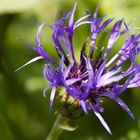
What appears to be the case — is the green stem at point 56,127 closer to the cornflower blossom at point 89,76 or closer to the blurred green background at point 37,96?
the cornflower blossom at point 89,76

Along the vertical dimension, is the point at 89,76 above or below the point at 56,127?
above

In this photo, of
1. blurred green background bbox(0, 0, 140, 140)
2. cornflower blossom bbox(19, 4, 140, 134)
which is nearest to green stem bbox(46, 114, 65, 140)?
cornflower blossom bbox(19, 4, 140, 134)

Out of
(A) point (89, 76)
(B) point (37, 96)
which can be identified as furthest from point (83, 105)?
(B) point (37, 96)

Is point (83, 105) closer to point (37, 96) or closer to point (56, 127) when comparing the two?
point (56, 127)

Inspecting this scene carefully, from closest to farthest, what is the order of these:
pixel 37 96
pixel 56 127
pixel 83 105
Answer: pixel 83 105 → pixel 56 127 → pixel 37 96

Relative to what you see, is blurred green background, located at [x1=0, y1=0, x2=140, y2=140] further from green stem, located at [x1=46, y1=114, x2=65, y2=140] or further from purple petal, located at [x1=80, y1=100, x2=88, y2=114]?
purple petal, located at [x1=80, y1=100, x2=88, y2=114]

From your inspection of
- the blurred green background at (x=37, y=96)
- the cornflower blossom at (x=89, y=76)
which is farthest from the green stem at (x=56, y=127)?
the blurred green background at (x=37, y=96)

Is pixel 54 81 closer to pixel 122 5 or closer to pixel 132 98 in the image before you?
pixel 132 98

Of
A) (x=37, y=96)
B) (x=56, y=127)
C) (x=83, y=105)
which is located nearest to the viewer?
(x=83, y=105)

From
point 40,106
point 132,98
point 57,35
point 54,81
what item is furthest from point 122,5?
point 54,81
